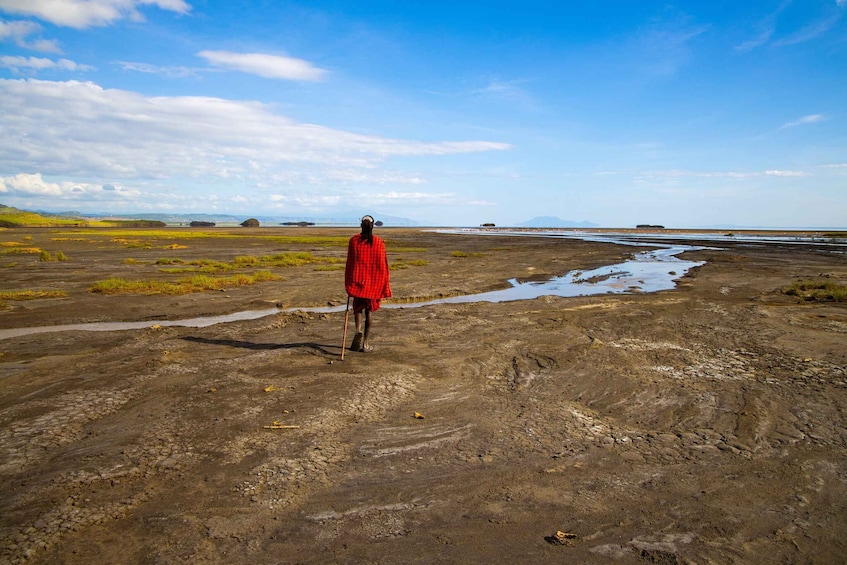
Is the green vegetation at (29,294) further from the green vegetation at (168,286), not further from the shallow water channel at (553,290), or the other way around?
the shallow water channel at (553,290)

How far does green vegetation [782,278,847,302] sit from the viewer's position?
15578 millimetres

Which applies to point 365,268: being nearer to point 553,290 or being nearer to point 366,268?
point 366,268

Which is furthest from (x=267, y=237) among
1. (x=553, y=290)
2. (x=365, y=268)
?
(x=365, y=268)

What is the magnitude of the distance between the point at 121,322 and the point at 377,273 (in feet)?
28.2

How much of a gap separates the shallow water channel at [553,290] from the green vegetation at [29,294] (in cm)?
525

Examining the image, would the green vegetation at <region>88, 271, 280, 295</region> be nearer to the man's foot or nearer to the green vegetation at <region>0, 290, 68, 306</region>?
the green vegetation at <region>0, 290, 68, 306</region>

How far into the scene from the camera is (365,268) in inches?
342

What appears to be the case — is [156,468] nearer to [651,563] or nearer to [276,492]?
[276,492]

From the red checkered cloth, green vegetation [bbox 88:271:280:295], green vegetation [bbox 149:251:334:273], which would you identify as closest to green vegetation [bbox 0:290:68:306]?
green vegetation [bbox 88:271:280:295]

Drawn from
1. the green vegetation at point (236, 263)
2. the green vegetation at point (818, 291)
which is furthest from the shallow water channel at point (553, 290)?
the green vegetation at point (236, 263)

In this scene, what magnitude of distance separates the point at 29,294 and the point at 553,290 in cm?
1925

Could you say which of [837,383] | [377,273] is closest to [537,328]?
[377,273]

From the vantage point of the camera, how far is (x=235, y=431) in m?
5.72

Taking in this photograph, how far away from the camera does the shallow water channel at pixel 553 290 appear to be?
40.9ft
